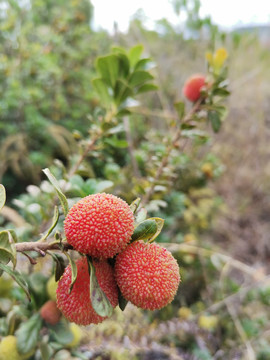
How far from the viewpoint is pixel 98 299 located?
37cm

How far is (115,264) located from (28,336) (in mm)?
309

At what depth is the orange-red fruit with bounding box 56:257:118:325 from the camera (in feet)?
1.32

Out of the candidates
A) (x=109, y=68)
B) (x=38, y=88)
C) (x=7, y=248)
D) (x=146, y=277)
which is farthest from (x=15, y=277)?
(x=38, y=88)

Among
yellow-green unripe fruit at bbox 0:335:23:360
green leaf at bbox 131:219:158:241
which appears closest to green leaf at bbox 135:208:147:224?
green leaf at bbox 131:219:158:241

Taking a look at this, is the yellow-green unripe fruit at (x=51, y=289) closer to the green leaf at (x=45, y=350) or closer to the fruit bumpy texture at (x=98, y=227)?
the green leaf at (x=45, y=350)

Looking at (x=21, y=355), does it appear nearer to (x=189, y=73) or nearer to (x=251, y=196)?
(x=251, y=196)

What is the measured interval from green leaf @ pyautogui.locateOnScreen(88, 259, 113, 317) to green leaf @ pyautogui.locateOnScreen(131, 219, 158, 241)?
3.0 inches

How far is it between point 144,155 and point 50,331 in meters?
0.86

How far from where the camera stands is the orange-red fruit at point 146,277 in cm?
40

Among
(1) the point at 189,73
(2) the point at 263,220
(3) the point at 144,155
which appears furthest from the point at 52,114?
(2) the point at 263,220

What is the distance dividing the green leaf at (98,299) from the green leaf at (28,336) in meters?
0.31

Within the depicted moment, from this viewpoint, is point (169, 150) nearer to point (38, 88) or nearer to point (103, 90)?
point (103, 90)

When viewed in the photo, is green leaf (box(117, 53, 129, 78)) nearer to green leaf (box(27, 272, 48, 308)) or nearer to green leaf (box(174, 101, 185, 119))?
green leaf (box(174, 101, 185, 119))

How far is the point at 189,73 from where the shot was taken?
3164 mm
